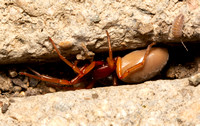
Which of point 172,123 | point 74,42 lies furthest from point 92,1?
point 172,123

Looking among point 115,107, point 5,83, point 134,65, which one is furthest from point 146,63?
point 5,83

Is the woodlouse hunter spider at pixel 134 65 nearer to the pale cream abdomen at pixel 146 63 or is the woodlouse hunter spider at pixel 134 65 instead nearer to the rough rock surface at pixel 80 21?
the pale cream abdomen at pixel 146 63

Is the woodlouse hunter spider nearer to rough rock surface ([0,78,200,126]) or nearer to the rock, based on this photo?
the rock

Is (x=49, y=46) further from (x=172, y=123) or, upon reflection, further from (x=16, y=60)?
(x=172, y=123)

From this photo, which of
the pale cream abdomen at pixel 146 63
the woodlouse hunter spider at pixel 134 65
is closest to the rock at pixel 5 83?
the woodlouse hunter spider at pixel 134 65

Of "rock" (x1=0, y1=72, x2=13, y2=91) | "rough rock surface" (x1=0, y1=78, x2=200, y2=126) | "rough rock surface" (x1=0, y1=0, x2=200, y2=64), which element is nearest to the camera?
"rough rock surface" (x1=0, y1=78, x2=200, y2=126)

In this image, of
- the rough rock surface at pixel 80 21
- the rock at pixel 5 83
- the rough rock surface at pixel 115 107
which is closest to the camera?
the rough rock surface at pixel 115 107

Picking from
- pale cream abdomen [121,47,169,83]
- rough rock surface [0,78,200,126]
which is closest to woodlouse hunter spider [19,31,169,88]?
pale cream abdomen [121,47,169,83]
